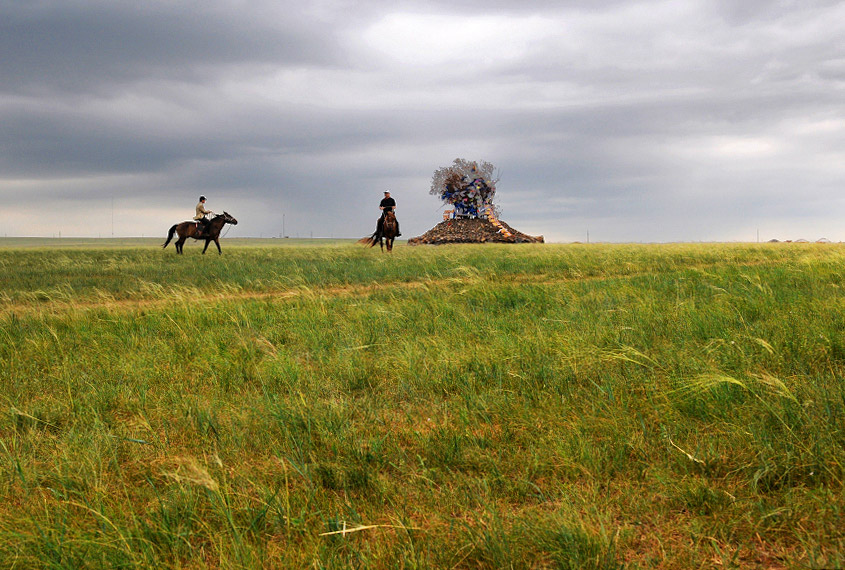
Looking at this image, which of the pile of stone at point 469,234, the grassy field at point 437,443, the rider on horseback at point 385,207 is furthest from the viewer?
the pile of stone at point 469,234

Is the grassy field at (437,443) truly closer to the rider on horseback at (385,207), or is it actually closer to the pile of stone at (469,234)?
the rider on horseback at (385,207)

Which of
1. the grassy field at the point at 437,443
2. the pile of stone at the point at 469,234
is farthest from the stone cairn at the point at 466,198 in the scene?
the grassy field at the point at 437,443

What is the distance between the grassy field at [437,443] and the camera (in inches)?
97.4

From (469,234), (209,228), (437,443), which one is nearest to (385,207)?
(209,228)

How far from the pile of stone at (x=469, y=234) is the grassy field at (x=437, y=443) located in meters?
33.9

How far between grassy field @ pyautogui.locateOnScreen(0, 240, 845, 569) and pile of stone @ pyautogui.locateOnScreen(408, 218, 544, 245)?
33878 mm

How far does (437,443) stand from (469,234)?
38.6 m

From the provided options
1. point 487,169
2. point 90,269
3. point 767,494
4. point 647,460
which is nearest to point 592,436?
point 647,460

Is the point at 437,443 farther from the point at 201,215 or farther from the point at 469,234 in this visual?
the point at 469,234

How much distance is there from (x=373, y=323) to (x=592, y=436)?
13.6 ft

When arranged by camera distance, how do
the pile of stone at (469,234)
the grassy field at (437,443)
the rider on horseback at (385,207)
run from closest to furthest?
1. the grassy field at (437,443)
2. the rider on horseback at (385,207)
3. the pile of stone at (469,234)

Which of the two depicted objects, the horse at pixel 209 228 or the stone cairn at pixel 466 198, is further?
the stone cairn at pixel 466 198

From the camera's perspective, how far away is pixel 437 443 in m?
3.47

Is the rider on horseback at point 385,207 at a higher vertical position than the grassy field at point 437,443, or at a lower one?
higher
